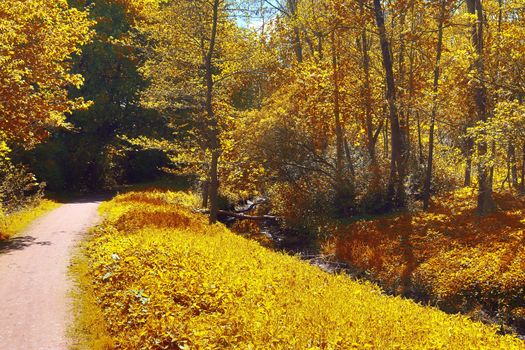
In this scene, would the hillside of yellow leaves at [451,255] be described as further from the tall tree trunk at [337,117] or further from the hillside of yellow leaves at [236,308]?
the hillside of yellow leaves at [236,308]

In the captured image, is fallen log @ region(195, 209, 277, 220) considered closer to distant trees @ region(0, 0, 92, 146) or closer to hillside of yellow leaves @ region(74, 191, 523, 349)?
distant trees @ region(0, 0, 92, 146)

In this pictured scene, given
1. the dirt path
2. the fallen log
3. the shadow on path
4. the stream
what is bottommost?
the stream

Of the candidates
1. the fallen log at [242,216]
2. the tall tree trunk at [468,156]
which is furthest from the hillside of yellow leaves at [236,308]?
the tall tree trunk at [468,156]

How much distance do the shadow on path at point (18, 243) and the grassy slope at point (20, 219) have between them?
50 cm

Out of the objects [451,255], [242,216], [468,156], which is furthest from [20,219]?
[468,156]

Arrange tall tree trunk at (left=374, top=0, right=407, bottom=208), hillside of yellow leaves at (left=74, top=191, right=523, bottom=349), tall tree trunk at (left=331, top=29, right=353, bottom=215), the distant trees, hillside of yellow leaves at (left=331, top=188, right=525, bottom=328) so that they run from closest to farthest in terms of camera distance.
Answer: hillside of yellow leaves at (left=74, top=191, right=523, bottom=349)
hillside of yellow leaves at (left=331, top=188, right=525, bottom=328)
the distant trees
tall tree trunk at (left=374, top=0, right=407, bottom=208)
tall tree trunk at (left=331, top=29, right=353, bottom=215)

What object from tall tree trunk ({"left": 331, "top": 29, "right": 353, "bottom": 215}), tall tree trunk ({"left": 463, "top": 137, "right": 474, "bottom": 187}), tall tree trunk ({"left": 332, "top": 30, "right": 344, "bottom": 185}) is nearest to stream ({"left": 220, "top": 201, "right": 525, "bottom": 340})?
tall tree trunk ({"left": 331, "top": 29, "right": 353, "bottom": 215})

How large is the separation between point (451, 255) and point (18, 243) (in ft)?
41.7

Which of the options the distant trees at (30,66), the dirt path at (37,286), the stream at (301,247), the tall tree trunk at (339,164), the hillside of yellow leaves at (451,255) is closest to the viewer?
the dirt path at (37,286)

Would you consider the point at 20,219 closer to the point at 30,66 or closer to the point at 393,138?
the point at 30,66

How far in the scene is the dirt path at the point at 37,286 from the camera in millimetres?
7574

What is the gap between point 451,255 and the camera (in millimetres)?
14492

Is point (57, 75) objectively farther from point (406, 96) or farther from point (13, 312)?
point (406, 96)

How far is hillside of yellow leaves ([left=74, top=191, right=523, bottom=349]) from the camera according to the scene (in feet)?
20.9
